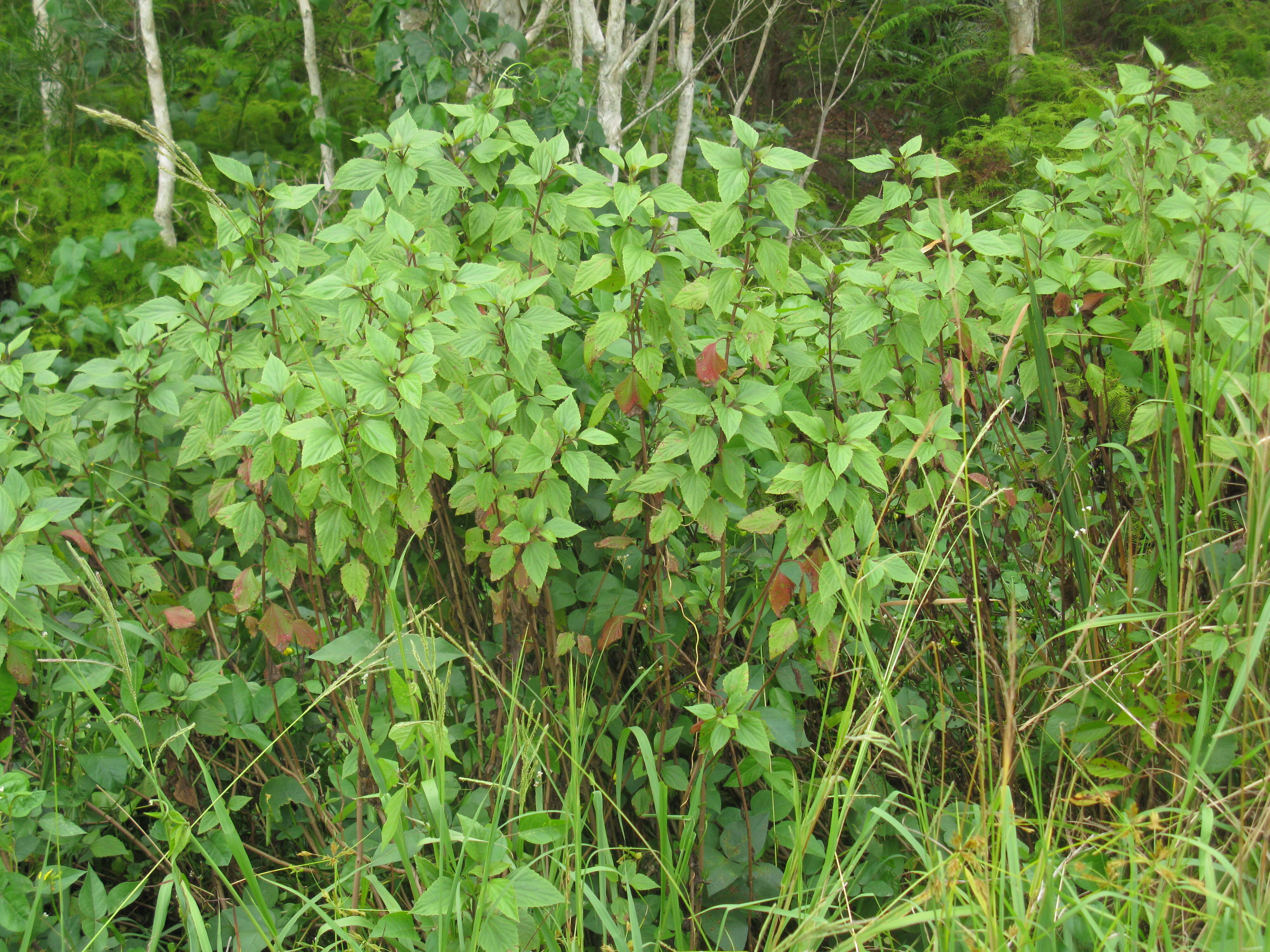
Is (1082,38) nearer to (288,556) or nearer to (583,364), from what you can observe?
(583,364)

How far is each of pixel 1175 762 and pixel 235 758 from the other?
6.18ft

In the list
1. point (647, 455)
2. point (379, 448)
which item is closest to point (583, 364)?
point (647, 455)

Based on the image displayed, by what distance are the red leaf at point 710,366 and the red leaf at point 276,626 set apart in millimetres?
970

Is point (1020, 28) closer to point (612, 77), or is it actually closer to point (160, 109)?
point (612, 77)

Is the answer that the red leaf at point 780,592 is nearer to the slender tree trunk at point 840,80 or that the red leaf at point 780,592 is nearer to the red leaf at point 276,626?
the red leaf at point 276,626

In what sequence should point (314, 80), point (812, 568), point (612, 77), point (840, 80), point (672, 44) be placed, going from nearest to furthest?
point (812, 568), point (612, 77), point (314, 80), point (672, 44), point (840, 80)

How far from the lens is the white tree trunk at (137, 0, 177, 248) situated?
4668mm

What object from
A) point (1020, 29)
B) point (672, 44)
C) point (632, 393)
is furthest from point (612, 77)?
point (1020, 29)

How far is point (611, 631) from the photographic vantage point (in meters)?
1.82

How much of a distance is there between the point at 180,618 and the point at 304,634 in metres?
0.27

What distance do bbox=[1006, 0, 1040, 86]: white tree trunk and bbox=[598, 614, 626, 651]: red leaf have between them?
255 inches

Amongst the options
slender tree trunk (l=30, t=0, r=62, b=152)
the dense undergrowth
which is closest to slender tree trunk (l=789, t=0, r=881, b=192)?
the dense undergrowth

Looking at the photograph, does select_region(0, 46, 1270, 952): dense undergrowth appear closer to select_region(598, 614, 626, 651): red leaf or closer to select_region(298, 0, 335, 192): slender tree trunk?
select_region(598, 614, 626, 651): red leaf

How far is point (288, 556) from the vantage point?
1.91 meters
